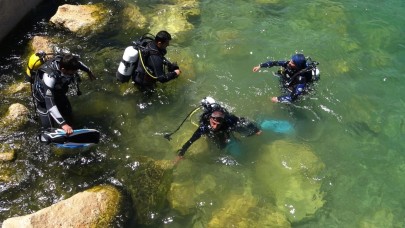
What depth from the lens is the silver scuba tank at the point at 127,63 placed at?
7651 mm

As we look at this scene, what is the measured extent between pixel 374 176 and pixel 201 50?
5714 millimetres

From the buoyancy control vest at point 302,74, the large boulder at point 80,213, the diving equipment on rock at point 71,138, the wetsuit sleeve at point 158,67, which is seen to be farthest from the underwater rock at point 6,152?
the buoyancy control vest at point 302,74

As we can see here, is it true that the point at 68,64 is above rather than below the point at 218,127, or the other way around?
above

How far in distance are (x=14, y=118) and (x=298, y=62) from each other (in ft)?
21.2

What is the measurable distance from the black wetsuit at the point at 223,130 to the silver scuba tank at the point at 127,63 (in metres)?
1.95

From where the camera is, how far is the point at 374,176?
8.17 m

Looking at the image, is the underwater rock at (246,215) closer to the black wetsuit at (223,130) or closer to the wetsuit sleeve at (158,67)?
the black wetsuit at (223,130)

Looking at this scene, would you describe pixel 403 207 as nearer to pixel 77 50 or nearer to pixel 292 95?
pixel 292 95

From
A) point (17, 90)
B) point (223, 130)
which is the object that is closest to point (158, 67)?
point (223, 130)

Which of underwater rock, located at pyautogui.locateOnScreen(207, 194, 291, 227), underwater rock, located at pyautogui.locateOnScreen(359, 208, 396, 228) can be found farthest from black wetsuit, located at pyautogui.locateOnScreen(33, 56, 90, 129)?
underwater rock, located at pyautogui.locateOnScreen(359, 208, 396, 228)

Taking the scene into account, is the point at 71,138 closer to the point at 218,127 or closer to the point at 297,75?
the point at 218,127

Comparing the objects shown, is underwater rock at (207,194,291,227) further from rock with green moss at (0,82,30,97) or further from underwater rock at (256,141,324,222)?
rock with green moss at (0,82,30,97)

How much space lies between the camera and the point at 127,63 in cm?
780

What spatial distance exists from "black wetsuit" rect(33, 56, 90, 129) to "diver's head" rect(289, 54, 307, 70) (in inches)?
190
